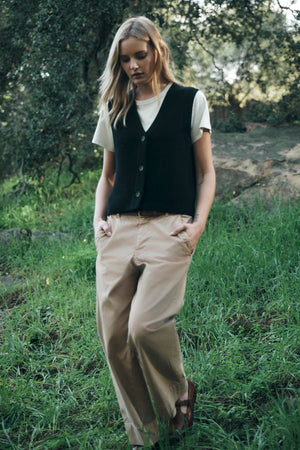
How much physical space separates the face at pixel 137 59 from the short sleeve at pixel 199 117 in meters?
0.27

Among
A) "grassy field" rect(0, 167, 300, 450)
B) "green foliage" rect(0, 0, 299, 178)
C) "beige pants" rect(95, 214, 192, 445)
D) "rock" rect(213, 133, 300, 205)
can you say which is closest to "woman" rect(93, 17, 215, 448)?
"beige pants" rect(95, 214, 192, 445)

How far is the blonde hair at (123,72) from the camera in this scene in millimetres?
2168

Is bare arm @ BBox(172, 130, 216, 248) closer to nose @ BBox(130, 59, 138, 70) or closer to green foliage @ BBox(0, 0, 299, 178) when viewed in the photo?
nose @ BBox(130, 59, 138, 70)

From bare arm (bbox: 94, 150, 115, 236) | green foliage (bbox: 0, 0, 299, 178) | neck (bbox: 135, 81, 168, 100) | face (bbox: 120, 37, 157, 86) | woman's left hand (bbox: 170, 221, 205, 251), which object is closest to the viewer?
woman's left hand (bbox: 170, 221, 205, 251)

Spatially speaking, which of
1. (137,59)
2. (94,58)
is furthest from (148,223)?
(94,58)

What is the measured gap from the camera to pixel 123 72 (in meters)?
2.34

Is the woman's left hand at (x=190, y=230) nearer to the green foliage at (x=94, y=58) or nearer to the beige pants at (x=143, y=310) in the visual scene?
the beige pants at (x=143, y=310)

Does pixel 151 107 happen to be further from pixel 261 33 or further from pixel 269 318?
pixel 261 33

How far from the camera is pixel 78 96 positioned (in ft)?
22.9

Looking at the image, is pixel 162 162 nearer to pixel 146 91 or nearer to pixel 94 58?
pixel 146 91

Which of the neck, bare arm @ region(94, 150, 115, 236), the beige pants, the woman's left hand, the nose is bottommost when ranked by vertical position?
the beige pants

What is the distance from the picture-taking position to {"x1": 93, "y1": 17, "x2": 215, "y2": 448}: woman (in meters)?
1.97

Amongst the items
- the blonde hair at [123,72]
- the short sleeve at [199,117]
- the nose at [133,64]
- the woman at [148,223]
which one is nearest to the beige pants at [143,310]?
the woman at [148,223]

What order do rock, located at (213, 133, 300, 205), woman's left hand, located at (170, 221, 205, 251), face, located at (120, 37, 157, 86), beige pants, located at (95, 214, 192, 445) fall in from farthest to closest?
rock, located at (213, 133, 300, 205) < face, located at (120, 37, 157, 86) < woman's left hand, located at (170, 221, 205, 251) < beige pants, located at (95, 214, 192, 445)
